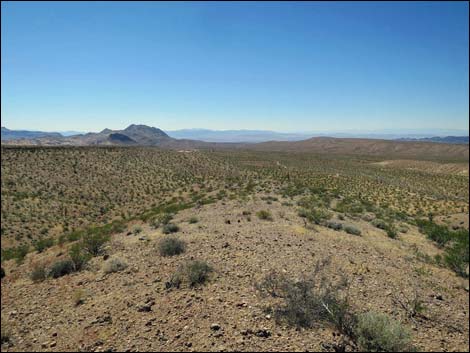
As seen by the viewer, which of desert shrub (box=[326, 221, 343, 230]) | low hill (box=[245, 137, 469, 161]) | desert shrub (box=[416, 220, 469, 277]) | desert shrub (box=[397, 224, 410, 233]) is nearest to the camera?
desert shrub (box=[416, 220, 469, 277])

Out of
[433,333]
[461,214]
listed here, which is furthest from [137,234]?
[461,214]

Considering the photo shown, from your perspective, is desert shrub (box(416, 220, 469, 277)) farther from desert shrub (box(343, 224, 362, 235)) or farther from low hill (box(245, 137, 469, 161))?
low hill (box(245, 137, 469, 161))

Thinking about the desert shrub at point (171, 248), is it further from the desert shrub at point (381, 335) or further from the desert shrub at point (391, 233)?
the desert shrub at point (391, 233)

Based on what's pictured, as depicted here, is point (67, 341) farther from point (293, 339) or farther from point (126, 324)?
point (293, 339)

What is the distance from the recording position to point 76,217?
22547 millimetres

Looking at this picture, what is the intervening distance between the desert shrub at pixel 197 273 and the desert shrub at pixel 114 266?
2536mm

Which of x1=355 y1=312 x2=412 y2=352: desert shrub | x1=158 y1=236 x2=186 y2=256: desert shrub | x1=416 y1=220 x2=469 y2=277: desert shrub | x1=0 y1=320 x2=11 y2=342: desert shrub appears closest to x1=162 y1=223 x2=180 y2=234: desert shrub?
x1=158 y1=236 x2=186 y2=256: desert shrub

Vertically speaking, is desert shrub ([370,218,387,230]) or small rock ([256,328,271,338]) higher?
small rock ([256,328,271,338])

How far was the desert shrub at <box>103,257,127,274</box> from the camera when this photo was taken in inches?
360

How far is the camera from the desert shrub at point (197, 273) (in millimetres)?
7707

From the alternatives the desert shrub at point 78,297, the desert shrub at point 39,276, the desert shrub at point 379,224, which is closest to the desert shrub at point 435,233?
the desert shrub at point 379,224

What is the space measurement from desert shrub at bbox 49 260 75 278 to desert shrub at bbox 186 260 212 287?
424 cm

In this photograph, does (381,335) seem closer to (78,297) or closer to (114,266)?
(78,297)

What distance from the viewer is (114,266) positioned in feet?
30.2
